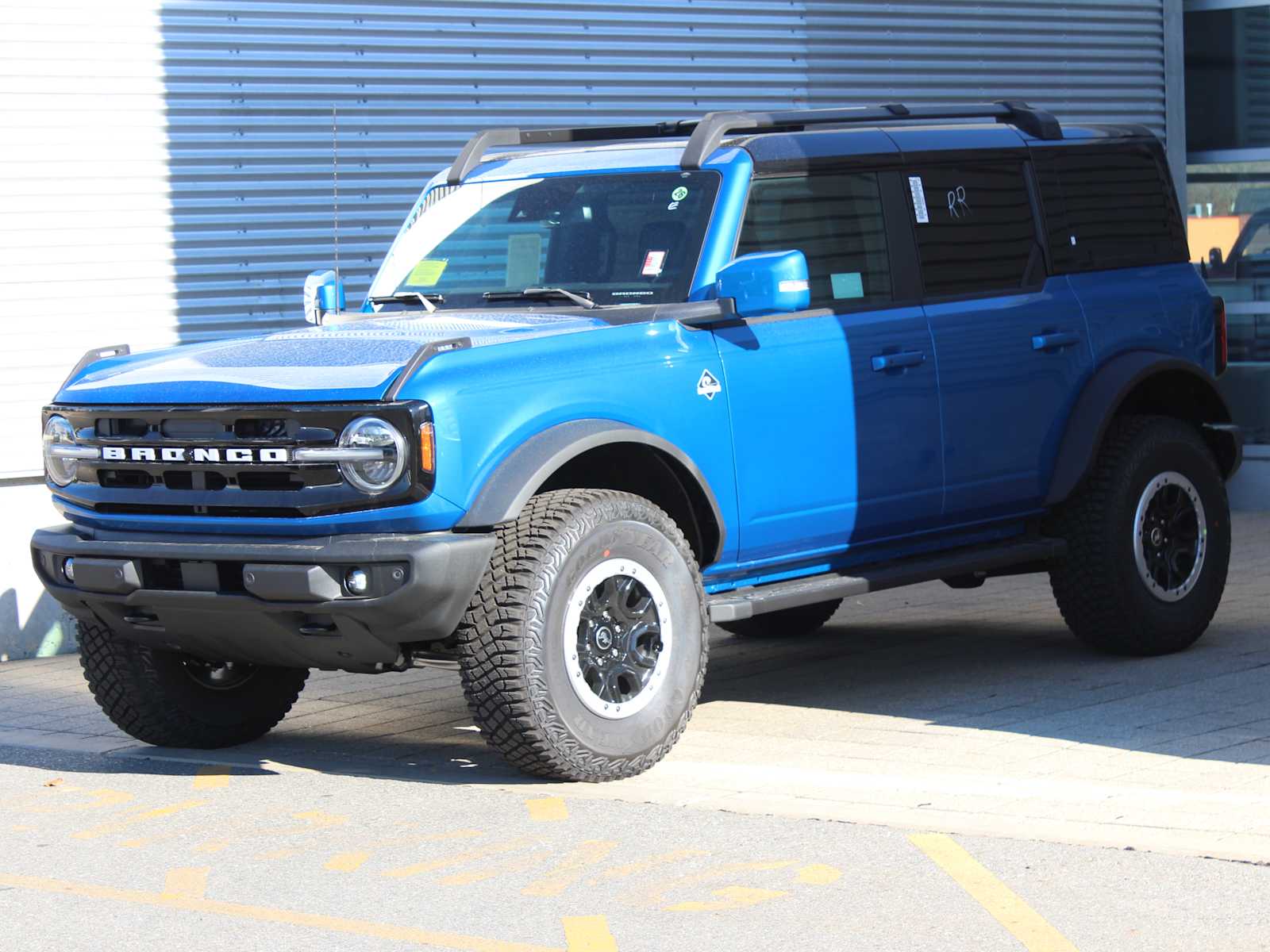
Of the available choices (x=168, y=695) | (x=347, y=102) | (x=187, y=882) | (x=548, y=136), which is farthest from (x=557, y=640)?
(x=347, y=102)

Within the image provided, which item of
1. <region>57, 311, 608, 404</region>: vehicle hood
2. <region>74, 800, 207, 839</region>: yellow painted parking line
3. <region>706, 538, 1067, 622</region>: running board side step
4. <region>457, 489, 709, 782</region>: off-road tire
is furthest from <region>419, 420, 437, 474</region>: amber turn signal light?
<region>74, 800, 207, 839</region>: yellow painted parking line

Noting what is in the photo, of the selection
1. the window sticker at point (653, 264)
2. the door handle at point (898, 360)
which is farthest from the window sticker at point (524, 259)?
the door handle at point (898, 360)

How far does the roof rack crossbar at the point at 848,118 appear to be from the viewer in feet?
24.4

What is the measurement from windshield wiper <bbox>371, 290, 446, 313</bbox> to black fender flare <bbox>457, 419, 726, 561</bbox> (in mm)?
1171

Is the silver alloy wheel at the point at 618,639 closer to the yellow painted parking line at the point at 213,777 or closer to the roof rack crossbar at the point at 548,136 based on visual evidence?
the yellow painted parking line at the point at 213,777

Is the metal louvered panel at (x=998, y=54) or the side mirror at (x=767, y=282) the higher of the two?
the metal louvered panel at (x=998, y=54)

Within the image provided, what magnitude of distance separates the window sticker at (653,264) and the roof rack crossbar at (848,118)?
351 mm

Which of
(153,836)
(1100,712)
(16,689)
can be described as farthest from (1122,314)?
(16,689)

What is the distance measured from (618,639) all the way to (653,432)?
68cm

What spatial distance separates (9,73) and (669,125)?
412 centimetres

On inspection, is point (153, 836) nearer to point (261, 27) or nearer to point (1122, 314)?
point (1122, 314)

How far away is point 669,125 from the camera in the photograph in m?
7.88

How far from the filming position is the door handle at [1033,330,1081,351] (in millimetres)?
8141

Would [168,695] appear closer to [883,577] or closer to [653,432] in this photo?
[653,432]
